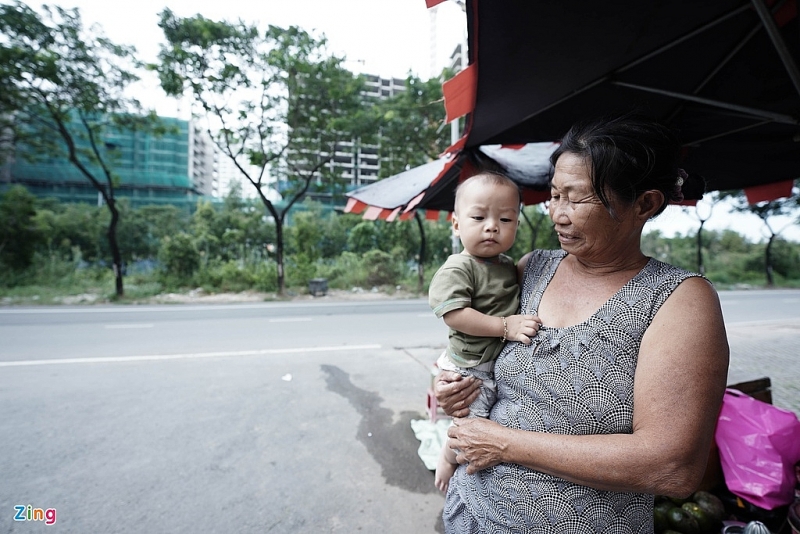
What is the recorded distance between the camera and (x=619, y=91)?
2.64m

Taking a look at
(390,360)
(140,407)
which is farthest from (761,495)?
(140,407)

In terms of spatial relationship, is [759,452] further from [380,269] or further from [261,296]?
[380,269]

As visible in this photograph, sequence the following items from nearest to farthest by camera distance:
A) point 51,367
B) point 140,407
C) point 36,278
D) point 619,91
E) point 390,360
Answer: point 619,91
point 140,407
point 51,367
point 390,360
point 36,278

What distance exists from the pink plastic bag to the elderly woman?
1560 millimetres

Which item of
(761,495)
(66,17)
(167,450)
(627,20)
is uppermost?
(66,17)

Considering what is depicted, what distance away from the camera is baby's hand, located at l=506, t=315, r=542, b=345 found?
3.94 feet

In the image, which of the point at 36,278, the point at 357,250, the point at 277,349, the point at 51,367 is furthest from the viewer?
the point at 357,250

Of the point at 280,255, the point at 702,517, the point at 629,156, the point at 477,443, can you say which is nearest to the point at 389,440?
the point at 702,517

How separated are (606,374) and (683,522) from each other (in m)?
1.67

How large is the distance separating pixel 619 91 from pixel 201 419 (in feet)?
14.7

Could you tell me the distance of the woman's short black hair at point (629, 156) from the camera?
107 cm

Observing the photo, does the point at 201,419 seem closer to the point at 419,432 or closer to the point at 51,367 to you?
the point at 419,432

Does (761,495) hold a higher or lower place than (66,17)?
lower

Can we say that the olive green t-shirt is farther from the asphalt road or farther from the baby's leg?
the asphalt road
